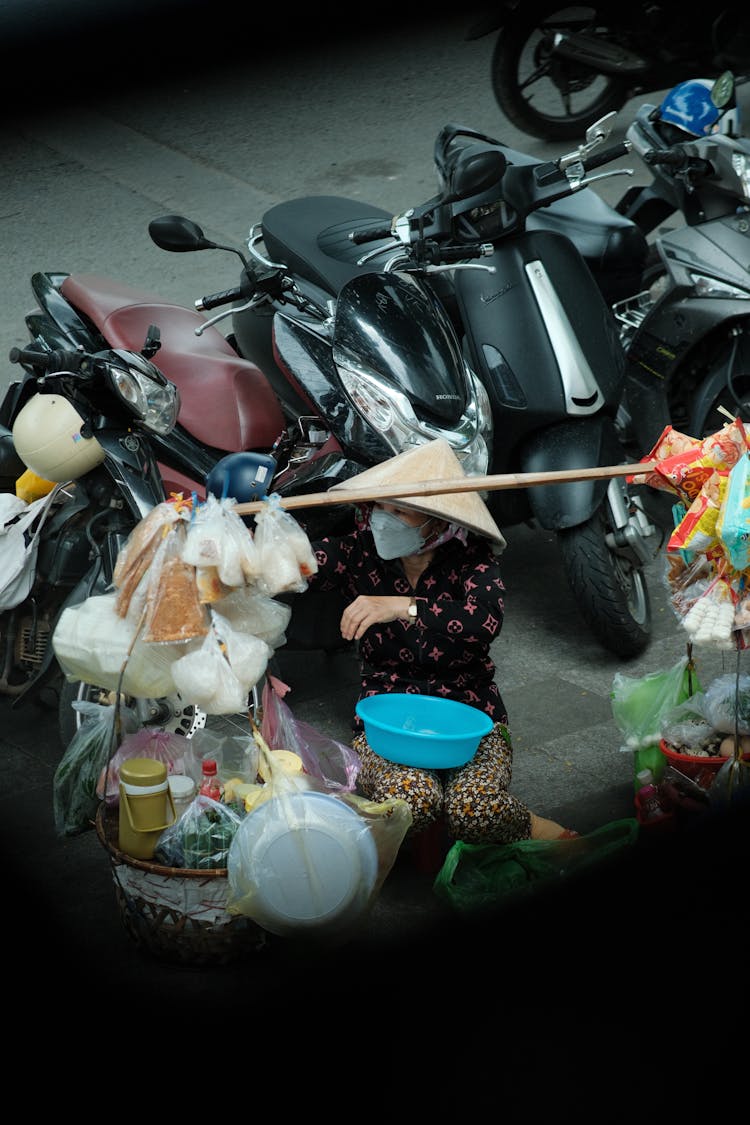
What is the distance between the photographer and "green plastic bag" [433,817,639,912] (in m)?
2.73

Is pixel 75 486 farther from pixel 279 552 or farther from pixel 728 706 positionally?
pixel 728 706

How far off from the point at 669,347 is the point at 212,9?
4167mm

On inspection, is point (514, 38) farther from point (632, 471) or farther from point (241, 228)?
point (241, 228)

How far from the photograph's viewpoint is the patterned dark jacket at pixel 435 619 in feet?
9.52

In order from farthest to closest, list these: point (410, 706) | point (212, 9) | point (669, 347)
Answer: point (669, 347) → point (410, 706) → point (212, 9)

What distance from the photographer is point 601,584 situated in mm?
3762

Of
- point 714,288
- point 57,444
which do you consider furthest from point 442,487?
point 714,288

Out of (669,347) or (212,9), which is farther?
(669,347)

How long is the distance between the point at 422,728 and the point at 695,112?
2.65 m

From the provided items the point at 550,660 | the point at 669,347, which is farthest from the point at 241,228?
the point at 550,660

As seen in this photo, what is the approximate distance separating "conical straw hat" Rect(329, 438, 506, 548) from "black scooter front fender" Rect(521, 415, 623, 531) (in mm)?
800

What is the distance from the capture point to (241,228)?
659 cm

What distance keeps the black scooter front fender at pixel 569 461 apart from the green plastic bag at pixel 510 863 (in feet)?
3.79

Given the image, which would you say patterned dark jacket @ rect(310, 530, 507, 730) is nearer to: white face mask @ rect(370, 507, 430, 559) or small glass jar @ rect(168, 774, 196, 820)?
white face mask @ rect(370, 507, 430, 559)
